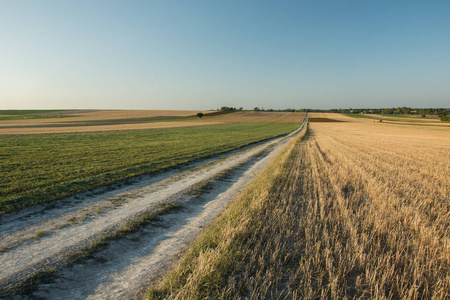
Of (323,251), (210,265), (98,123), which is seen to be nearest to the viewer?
(210,265)

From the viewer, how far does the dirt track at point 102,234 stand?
13.1 ft

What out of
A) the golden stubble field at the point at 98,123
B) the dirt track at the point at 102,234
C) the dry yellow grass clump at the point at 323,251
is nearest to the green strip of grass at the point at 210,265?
the dry yellow grass clump at the point at 323,251

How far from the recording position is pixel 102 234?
5707 millimetres

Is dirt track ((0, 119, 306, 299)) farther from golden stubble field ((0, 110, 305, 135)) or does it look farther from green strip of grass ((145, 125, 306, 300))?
golden stubble field ((0, 110, 305, 135))

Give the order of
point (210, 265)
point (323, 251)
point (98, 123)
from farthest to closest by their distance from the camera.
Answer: point (98, 123)
point (323, 251)
point (210, 265)

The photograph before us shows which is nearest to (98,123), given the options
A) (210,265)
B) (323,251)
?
(210,265)

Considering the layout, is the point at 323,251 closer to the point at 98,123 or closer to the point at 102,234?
the point at 102,234

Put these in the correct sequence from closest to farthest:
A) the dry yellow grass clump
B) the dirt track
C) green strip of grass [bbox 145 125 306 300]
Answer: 1. green strip of grass [bbox 145 125 306 300]
2. the dry yellow grass clump
3. the dirt track

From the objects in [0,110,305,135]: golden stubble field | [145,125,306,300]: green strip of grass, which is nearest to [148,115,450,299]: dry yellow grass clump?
[145,125,306,300]: green strip of grass

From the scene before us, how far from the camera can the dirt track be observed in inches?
157

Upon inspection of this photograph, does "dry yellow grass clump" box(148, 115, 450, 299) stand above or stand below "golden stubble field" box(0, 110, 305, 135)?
below

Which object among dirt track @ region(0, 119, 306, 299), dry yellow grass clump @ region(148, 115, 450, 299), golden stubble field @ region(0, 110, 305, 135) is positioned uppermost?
golden stubble field @ region(0, 110, 305, 135)

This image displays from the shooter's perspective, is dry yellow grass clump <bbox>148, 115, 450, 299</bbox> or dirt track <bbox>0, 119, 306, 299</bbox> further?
dirt track <bbox>0, 119, 306, 299</bbox>

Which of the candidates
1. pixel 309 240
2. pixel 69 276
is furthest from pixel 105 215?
pixel 309 240
